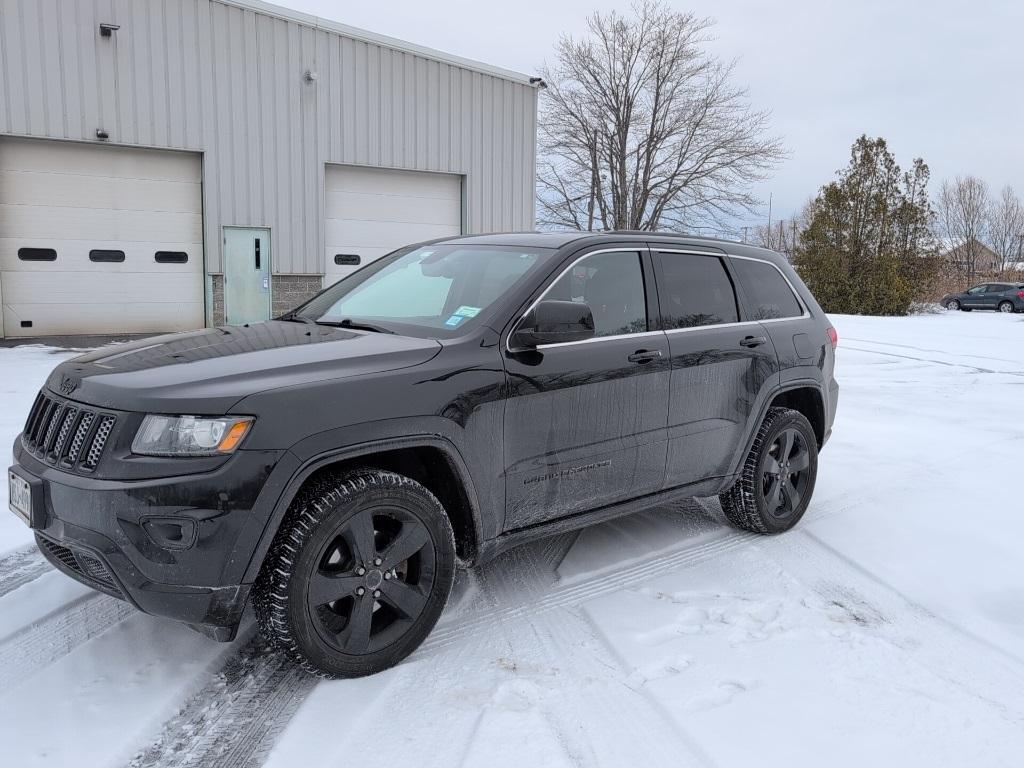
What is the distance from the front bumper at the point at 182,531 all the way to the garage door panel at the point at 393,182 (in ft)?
48.7

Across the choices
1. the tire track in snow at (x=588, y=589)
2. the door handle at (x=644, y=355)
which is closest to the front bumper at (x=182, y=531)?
the tire track in snow at (x=588, y=589)

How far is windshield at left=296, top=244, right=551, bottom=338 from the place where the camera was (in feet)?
12.2

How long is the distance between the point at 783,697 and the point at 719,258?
2536 millimetres

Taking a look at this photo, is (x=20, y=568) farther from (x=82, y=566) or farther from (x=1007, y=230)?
(x=1007, y=230)

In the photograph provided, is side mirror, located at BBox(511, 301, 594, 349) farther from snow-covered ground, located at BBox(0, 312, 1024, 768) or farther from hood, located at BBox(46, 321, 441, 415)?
snow-covered ground, located at BBox(0, 312, 1024, 768)

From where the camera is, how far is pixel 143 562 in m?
2.73

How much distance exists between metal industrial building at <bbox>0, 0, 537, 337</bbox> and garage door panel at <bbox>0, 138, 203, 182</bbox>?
0.02m

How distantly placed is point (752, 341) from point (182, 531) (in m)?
3.20

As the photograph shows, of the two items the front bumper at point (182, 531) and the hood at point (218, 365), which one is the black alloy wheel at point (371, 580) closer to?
the front bumper at point (182, 531)

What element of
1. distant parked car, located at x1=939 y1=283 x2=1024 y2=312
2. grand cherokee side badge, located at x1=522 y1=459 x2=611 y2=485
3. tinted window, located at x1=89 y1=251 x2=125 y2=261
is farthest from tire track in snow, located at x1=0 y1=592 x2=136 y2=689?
distant parked car, located at x1=939 y1=283 x2=1024 y2=312

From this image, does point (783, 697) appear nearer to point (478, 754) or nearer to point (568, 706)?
point (568, 706)

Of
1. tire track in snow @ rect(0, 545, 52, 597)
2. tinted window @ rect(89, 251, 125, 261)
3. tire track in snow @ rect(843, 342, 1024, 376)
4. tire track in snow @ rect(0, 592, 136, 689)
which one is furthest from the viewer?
tinted window @ rect(89, 251, 125, 261)

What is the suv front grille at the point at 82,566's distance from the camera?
286 centimetres

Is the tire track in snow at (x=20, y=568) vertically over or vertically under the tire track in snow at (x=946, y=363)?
under
